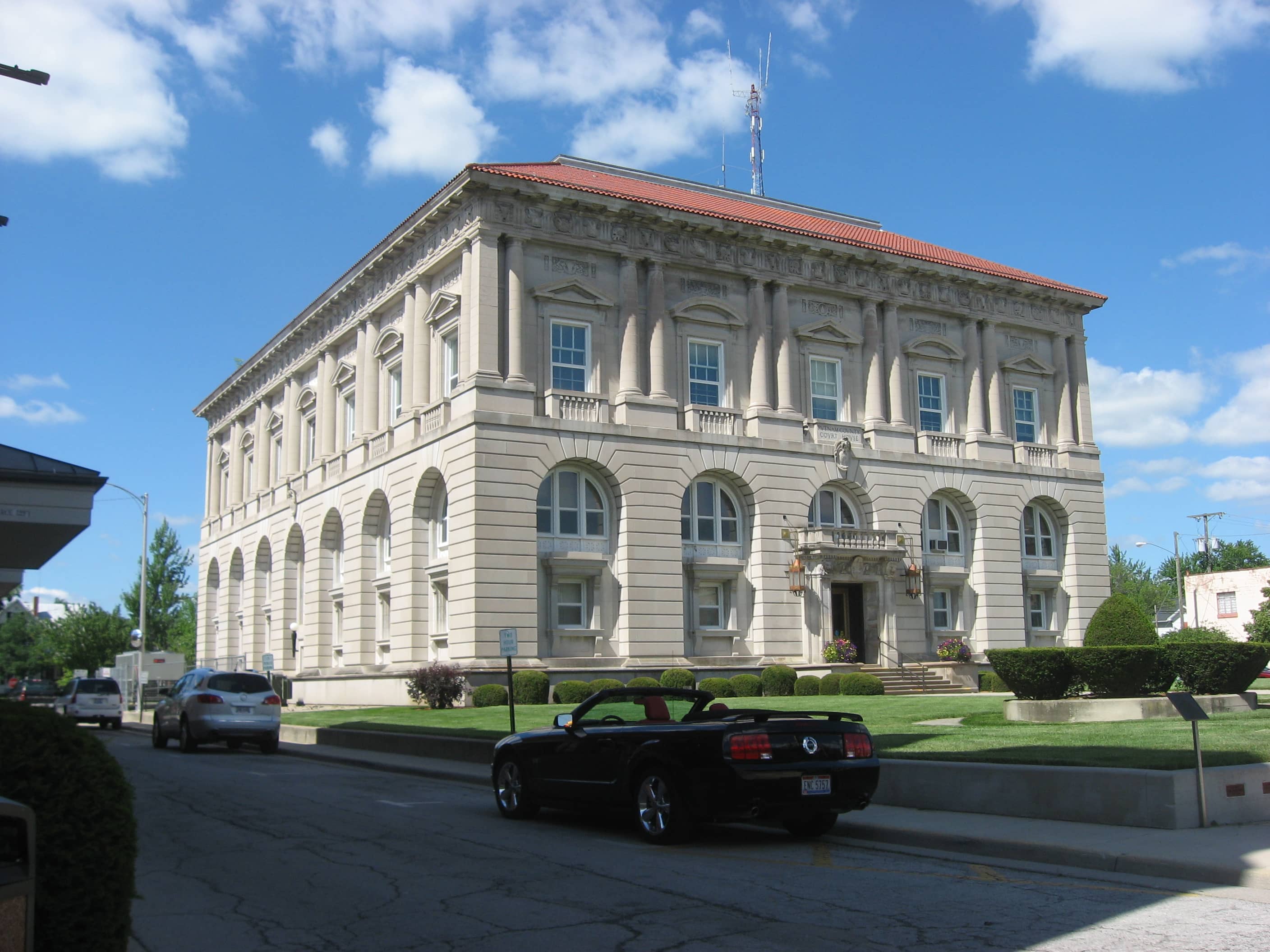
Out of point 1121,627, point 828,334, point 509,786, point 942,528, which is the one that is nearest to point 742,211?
point 828,334

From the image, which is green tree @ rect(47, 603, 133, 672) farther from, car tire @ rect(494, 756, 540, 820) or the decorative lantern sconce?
car tire @ rect(494, 756, 540, 820)

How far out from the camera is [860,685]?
35438mm

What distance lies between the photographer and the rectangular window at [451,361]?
122 ft

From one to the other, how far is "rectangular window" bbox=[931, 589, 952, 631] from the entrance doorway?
128 inches

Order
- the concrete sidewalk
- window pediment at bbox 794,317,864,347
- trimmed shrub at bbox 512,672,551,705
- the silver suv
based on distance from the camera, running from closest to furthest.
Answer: the concrete sidewalk → the silver suv → trimmed shrub at bbox 512,672,551,705 → window pediment at bbox 794,317,864,347

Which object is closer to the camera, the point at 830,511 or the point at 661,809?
→ the point at 661,809

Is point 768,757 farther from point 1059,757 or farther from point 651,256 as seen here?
point 651,256

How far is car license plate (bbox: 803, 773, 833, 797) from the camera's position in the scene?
440 inches

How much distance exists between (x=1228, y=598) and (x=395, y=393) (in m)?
61.0

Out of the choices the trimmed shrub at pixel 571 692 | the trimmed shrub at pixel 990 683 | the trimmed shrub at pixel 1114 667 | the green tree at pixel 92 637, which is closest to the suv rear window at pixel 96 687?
the trimmed shrub at pixel 571 692

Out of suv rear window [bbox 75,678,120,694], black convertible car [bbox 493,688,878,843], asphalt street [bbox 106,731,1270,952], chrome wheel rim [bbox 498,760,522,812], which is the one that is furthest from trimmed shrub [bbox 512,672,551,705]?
black convertible car [bbox 493,688,878,843]

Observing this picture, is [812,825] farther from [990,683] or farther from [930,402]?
[930,402]

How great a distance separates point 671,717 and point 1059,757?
184 inches

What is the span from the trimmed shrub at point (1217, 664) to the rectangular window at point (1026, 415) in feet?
80.8
